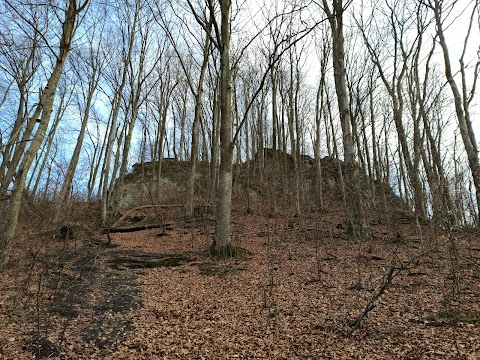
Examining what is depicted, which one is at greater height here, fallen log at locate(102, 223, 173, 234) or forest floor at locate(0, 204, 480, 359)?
fallen log at locate(102, 223, 173, 234)

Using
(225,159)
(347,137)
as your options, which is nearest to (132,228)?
(225,159)

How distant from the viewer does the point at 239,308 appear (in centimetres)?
467

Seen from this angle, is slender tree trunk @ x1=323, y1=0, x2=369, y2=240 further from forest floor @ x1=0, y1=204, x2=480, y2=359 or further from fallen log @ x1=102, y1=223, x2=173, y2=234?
fallen log @ x1=102, y1=223, x2=173, y2=234

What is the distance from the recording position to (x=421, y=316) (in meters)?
4.00

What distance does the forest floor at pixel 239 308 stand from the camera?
3293 mm

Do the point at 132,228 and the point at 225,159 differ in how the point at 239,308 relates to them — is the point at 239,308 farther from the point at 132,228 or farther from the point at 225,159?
the point at 132,228

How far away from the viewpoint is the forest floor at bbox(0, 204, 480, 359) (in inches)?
130

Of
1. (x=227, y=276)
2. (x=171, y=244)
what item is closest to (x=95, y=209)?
(x=171, y=244)

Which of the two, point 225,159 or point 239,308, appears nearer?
point 239,308

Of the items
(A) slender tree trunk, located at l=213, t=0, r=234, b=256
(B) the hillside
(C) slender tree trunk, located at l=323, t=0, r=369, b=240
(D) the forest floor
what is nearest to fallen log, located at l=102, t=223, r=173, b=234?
(B) the hillside

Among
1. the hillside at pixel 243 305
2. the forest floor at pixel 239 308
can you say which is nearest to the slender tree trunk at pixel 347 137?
the hillside at pixel 243 305

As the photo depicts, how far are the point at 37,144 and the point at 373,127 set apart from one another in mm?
17165

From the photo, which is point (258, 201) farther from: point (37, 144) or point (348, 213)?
point (37, 144)

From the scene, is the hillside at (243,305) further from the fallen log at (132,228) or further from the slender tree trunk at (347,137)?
the fallen log at (132,228)
